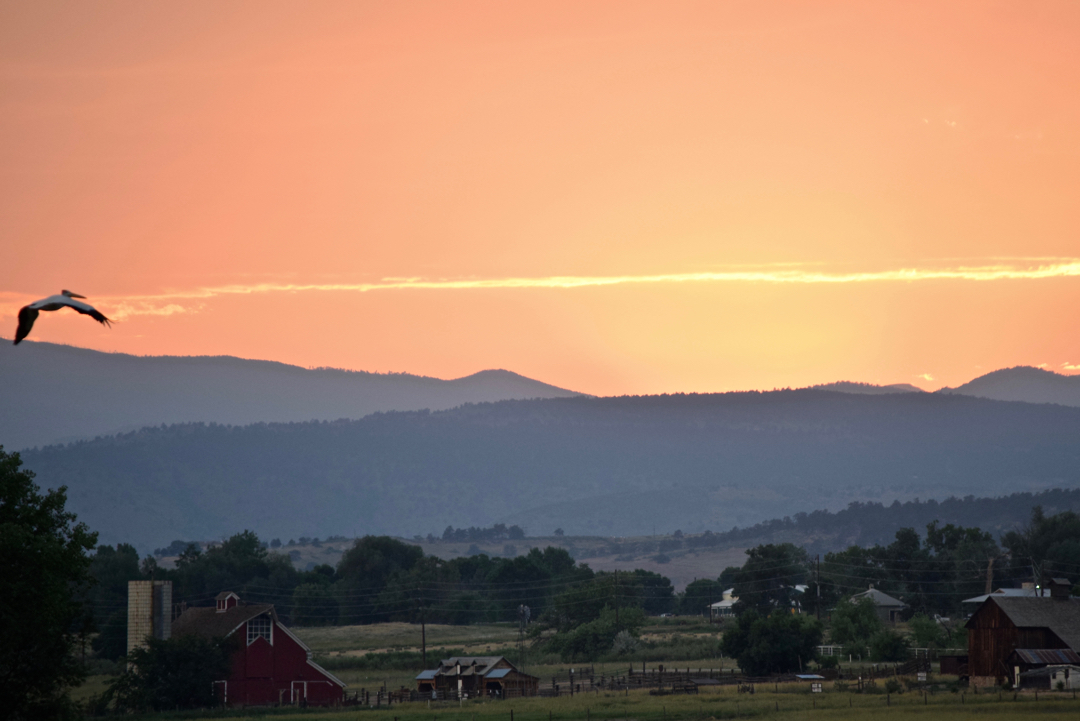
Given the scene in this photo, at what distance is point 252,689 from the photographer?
8094cm

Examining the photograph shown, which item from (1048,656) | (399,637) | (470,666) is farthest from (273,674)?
(399,637)

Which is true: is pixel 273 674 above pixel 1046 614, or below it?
below

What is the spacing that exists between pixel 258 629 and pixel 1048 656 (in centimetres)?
5121

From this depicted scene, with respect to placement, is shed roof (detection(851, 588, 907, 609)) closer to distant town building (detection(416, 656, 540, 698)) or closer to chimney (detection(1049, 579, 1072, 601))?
chimney (detection(1049, 579, 1072, 601))

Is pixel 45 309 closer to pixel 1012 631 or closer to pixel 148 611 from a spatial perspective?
pixel 148 611

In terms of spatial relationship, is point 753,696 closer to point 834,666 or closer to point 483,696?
point 483,696

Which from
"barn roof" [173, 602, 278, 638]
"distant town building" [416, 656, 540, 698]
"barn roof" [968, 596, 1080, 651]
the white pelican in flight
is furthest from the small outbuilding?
the white pelican in flight

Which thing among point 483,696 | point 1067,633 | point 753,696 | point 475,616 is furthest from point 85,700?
point 475,616

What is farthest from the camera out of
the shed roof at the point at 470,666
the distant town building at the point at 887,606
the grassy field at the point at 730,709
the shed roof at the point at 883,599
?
the shed roof at the point at 883,599

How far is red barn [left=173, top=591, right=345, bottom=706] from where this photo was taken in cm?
8062

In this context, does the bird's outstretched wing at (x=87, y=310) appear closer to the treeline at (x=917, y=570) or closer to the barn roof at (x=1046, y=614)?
the barn roof at (x=1046, y=614)

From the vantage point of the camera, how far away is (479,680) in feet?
285

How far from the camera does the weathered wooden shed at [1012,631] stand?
7938 cm

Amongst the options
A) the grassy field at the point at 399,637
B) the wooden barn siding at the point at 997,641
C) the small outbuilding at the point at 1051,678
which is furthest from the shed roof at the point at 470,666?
the small outbuilding at the point at 1051,678
